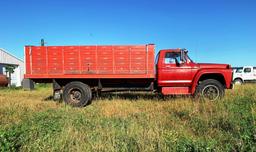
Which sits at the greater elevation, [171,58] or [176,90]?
[171,58]

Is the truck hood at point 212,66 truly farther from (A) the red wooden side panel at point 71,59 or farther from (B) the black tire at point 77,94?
(A) the red wooden side panel at point 71,59

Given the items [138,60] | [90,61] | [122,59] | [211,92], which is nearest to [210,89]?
[211,92]

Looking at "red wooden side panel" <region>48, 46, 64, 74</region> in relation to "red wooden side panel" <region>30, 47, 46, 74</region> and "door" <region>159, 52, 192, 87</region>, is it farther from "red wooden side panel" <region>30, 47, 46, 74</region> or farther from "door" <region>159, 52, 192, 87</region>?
"door" <region>159, 52, 192, 87</region>

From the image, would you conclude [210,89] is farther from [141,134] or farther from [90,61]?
[141,134]

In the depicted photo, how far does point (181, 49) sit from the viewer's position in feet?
33.7

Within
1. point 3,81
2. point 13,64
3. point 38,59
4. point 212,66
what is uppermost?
point 13,64

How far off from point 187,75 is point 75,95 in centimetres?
453

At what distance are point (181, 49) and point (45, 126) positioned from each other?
21.3 ft

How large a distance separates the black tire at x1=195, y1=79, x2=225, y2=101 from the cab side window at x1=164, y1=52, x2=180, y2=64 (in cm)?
135

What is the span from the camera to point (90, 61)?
1004cm

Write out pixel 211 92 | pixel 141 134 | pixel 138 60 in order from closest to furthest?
pixel 141 134 → pixel 138 60 → pixel 211 92

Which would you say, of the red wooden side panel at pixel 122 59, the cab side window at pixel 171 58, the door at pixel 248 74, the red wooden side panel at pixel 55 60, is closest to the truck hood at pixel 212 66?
the cab side window at pixel 171 58

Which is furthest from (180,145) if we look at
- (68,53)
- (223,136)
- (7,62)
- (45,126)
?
(7,62)

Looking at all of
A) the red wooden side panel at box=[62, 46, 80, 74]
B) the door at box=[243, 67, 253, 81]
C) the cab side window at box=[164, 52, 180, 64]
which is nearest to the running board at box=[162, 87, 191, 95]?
the cab side window at box=[164, 52, 180, 64]
